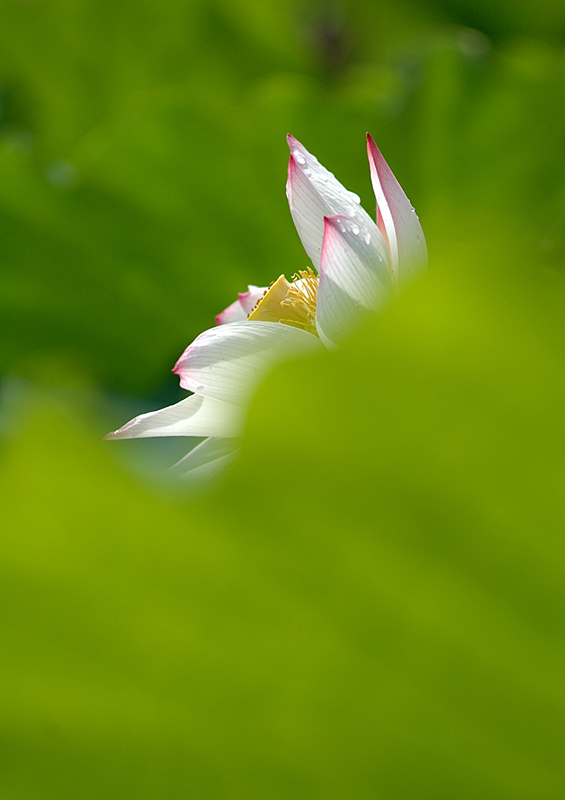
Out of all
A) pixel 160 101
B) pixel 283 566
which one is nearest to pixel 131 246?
pixel 160 101

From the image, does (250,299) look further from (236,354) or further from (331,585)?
(331,585)

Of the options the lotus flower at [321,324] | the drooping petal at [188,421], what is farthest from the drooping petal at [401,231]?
the drooping petal at [188,421]

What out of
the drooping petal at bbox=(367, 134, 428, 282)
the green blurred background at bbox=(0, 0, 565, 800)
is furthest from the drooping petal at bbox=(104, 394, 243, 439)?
the green blurred background at bbox=(0, 0, 565, 800)

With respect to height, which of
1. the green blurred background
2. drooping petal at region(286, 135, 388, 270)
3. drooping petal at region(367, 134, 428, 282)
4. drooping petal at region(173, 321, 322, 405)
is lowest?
the green blurred background

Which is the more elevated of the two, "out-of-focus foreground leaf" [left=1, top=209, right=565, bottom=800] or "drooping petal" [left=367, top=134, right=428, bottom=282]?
"drooping petal" [left=367, top=134, right=428, bottom=282]

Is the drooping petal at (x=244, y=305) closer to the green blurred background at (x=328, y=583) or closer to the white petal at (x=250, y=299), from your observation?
the white petal at (x=250, y=299)

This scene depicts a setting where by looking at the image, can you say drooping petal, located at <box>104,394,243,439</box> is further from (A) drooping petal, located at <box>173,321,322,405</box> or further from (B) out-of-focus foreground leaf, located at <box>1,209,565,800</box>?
(B) out-of-focus foreground leaf, located at <box>1,209,565,800</box>
